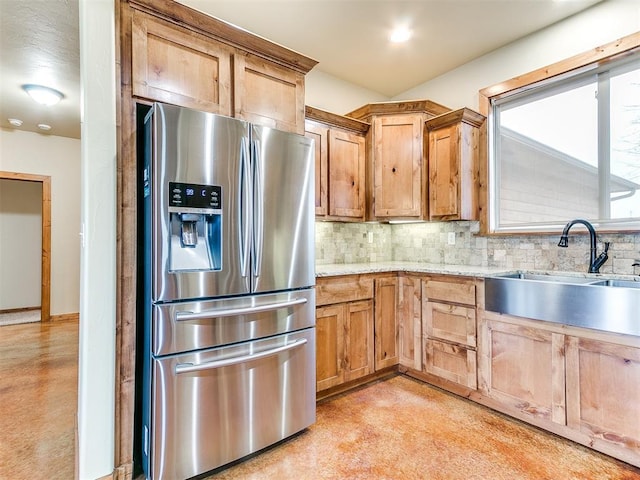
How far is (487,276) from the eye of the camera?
2.29m

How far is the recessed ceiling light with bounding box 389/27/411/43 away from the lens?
2.65 metres

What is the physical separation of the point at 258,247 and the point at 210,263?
258 mm

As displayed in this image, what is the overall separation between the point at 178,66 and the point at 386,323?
2297 millimetres

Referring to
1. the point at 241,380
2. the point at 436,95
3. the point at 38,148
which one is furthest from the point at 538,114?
the point at 38,148

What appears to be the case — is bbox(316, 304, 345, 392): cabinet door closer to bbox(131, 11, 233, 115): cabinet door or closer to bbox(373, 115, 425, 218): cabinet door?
bbox(373, 115, 425, 218): cabinet door

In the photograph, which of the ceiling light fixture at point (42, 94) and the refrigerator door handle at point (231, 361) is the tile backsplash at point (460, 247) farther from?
the ceiling light fixture at point (42, 94)

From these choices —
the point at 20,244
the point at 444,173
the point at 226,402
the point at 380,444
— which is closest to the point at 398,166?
the point at 444,173

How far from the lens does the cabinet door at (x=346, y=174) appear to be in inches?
115

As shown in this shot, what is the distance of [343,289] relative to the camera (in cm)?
249

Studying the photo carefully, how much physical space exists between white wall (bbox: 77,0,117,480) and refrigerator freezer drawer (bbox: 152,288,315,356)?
292mm

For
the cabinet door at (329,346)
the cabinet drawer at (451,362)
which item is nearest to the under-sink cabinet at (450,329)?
the cabinet drawer at (451,362)

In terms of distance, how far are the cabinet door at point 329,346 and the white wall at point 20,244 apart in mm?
5642

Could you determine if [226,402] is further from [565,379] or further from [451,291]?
[565,379]

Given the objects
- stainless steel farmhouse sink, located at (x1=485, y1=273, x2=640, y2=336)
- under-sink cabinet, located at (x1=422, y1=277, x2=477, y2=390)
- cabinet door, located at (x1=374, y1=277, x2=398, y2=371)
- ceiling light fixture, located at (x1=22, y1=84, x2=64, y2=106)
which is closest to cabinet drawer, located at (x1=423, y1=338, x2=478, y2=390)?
under-sink cabinet, located at (x1=422, y1=277, x2=477, y2=390)
